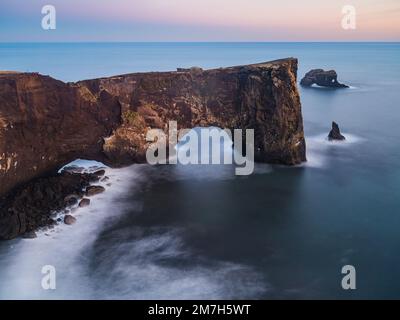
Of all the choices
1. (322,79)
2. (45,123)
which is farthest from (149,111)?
(322,79)

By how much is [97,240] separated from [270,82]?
624 inches

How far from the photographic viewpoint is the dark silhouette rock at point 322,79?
63.9 m

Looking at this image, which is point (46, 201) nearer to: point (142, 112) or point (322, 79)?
point (142, 112)

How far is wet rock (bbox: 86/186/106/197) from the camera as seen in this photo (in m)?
23.6

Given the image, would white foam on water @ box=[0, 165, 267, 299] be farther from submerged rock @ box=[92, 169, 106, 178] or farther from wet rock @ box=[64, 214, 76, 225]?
submerged rock @ box=[92, 169, 106, 178]

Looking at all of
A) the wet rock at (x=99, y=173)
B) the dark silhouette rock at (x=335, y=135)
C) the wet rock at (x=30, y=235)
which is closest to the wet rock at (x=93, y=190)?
the wet rock at (x=99, y=173)

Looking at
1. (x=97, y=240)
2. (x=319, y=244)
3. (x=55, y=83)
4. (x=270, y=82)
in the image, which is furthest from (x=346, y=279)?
(x=55, y=83)

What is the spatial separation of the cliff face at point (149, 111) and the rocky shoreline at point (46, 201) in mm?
1808

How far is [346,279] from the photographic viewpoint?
53.0ft

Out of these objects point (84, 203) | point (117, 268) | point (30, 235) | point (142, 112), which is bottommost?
point (117, 268)

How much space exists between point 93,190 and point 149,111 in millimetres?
7679

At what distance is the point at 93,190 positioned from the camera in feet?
77.9

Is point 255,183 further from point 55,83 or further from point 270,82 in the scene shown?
point 55,83

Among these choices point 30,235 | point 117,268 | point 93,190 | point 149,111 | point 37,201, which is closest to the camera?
point 117,268
